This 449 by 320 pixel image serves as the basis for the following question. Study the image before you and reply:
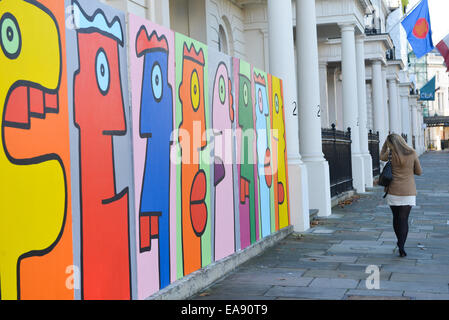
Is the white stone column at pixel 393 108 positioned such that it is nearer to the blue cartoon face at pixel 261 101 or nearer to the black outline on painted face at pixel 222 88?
the blue cartoon face at pixel 261 101

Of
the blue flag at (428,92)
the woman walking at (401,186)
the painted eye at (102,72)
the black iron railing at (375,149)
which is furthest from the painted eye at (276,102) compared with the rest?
the blue flag at (428,92)

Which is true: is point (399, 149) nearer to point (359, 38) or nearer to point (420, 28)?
point (359, 38)

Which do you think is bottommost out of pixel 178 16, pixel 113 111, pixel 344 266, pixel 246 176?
pixel 344 266

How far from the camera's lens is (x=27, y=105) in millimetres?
3715

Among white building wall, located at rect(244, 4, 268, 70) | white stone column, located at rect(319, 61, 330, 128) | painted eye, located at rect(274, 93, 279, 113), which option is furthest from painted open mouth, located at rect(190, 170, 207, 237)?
white stone column, located at rect(319, 61, 330, 128)

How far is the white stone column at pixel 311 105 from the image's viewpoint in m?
13.0

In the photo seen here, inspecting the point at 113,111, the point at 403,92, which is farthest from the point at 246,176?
the point at 403,92

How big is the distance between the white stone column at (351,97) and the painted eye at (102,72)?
15058 mm

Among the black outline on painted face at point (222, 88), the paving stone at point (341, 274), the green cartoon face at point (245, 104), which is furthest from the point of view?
the green cartoon face at point (245, 104)

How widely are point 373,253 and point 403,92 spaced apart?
45.5 metres

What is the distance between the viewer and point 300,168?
10781 mm

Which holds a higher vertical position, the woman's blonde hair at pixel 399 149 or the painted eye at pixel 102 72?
the painted eye at pixel 102 72

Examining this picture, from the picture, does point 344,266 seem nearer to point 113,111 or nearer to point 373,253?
point 373,253

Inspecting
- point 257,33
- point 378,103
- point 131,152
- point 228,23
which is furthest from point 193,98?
point 378,103
